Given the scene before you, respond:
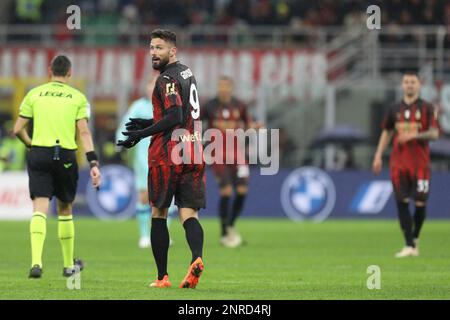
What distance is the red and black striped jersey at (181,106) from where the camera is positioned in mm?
11156

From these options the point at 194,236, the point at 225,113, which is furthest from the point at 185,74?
the point at 225,113

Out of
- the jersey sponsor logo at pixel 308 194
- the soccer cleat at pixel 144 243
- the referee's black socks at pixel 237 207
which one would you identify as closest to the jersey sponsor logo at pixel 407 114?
the referee's black socks at pixel 237 207

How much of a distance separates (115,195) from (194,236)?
53.5 ft

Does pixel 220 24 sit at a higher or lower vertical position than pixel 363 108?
higher

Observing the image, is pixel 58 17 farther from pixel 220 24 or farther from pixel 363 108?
pixel 363 108

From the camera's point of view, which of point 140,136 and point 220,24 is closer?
point 140,136

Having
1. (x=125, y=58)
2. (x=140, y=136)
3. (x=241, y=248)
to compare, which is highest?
(x=125, y=58)

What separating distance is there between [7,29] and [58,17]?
2.08 metres

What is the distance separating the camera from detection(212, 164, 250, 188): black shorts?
744 inches

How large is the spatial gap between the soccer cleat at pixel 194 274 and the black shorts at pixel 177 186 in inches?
25.0

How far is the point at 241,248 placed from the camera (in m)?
18.3

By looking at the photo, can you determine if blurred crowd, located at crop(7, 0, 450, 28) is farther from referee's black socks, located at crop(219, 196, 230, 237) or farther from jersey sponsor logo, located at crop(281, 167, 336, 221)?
referee's black socks, located at crop(219, 196, 230, 237)
